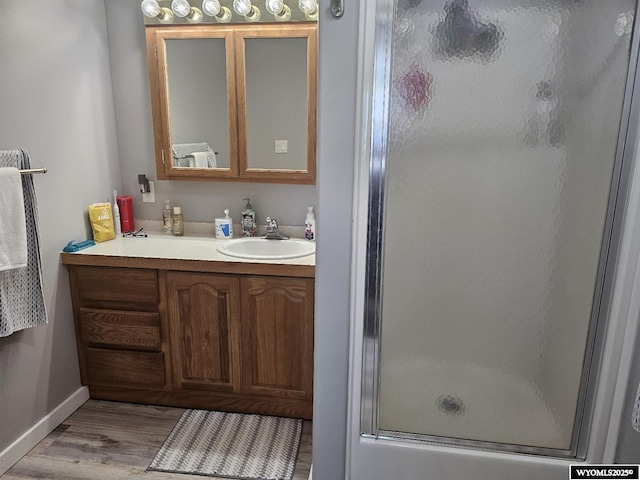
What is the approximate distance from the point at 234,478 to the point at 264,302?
2.47ft

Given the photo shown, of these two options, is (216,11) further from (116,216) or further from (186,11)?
(116,216)

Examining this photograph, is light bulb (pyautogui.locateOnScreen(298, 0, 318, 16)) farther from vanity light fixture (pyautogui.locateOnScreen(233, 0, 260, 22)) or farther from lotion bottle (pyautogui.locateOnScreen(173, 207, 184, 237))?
lotion bottle (pyautogui.locateOnScreen(173, 207, 184, 237))

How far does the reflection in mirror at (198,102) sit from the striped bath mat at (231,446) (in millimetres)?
1346

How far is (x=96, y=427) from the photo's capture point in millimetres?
2176

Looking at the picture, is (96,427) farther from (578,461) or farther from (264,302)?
(578,461)

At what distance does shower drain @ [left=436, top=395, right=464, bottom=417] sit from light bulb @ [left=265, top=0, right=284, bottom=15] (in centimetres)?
191

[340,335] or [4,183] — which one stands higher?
[4,183]

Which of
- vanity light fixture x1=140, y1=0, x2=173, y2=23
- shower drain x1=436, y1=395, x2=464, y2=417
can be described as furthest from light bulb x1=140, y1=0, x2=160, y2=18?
shower drain x1=436, y1=395, x2=464, y2=417

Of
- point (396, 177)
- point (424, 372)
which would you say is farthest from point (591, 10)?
point (424, 372)

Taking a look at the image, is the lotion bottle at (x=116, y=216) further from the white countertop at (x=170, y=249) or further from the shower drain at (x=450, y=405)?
the shower drain at (x=450, y=405)

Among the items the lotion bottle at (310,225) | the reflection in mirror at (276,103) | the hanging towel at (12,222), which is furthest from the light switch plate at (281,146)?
the hanging towel at (12,222)

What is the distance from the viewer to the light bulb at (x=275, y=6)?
7.07ft

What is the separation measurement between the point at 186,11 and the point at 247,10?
324 millimetres

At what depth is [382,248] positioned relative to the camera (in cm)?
113
